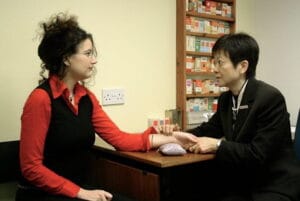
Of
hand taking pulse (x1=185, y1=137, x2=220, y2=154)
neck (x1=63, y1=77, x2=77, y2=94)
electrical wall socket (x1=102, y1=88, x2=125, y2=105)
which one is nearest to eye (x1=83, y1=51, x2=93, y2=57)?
neck (x1=63, y1=77, x2=77, y2=94)

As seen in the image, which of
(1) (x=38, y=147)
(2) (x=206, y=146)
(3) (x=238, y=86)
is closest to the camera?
(1) (x=38, y=147)

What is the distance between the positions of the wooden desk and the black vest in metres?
0.19

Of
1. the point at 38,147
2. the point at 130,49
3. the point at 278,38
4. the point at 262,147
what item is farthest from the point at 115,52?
the point at 278,38

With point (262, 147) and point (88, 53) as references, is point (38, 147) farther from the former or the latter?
point (262, 147)

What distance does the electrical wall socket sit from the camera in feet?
7.41

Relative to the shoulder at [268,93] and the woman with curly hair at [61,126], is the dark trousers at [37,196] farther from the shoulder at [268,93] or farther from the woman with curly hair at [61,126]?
the shoulder at [268,93]

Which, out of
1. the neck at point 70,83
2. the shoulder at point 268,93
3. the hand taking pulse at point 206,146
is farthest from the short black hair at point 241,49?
the neck at point 70,83

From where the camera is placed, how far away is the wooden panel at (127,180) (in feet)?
5.31

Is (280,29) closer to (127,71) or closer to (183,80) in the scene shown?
(183,80)

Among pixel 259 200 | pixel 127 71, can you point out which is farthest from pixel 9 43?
pixel 259 200

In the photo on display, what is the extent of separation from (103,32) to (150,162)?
0.98 metres

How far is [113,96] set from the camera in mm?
2291

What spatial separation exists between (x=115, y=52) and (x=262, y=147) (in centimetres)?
112

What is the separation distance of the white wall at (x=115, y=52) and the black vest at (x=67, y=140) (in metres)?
0.43
